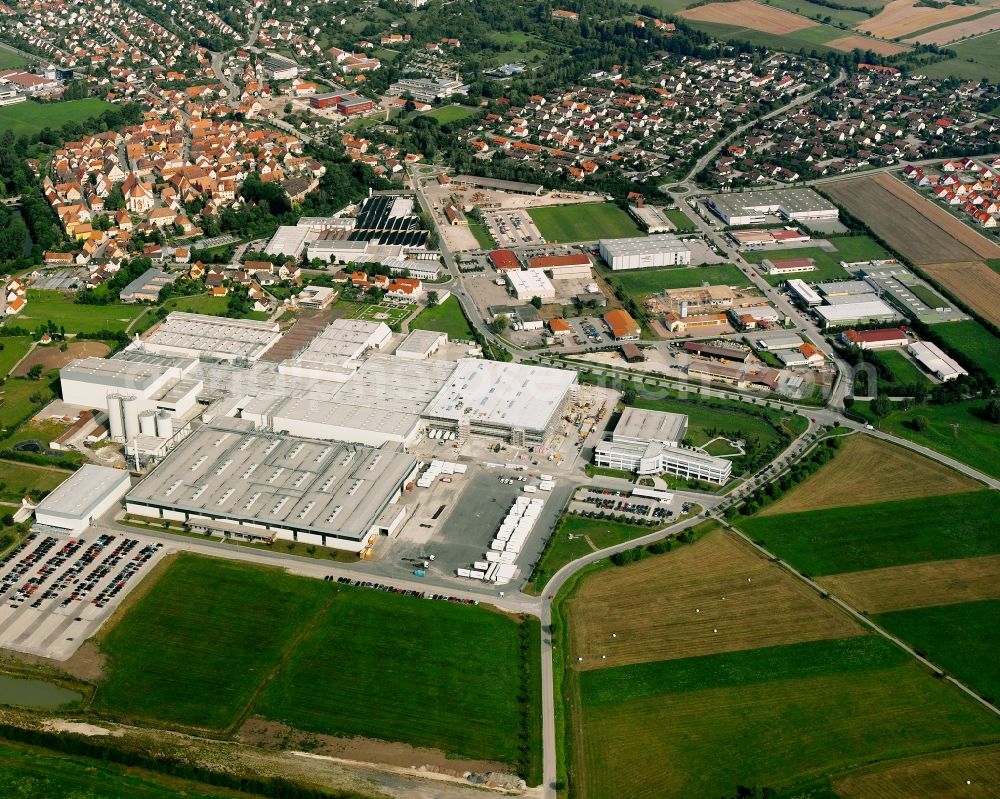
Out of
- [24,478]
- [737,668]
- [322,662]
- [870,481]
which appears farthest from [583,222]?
[322,662]

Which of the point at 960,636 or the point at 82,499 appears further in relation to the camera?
the point at 82,499

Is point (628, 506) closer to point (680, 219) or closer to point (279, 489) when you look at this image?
point (279, 489)

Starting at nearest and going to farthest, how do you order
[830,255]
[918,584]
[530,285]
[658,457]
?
[918,584]
[658,457]
[530,285]
[830,255]

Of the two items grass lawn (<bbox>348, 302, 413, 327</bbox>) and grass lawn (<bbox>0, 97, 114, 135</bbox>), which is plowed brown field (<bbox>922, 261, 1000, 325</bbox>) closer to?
grass lawn (<bbox>348, 302, 413, 327</bbox>)

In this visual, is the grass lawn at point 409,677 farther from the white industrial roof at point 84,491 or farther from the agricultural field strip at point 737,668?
the white industrial roof at point 84,491

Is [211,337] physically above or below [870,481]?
below

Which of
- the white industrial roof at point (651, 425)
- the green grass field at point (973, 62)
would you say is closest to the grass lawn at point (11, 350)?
the white industrial roof at point (651, 425)

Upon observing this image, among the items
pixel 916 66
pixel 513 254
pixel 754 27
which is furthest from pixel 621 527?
pixel 754 27
